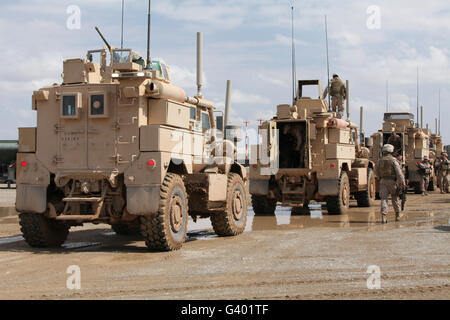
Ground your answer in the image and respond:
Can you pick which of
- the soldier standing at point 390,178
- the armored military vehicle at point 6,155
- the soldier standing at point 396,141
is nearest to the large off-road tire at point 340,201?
the soldier standing at point 390,178

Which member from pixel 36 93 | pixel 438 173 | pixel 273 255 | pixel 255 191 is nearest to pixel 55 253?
pixel 36 93

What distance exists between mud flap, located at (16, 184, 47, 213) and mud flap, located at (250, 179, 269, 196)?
7.31 meters

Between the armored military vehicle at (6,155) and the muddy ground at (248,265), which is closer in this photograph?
the muddy ground at (248,265)

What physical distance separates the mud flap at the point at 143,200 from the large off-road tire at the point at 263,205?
24.7 ft

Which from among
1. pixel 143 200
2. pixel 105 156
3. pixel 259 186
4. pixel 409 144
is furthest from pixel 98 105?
pixel 409 144

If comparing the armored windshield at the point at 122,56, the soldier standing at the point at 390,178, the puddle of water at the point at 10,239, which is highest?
the armored windshield at the point at 122,56

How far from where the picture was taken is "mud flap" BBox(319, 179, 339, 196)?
1573 centimetres

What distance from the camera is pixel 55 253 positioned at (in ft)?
30.9

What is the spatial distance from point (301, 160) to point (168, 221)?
7.49m

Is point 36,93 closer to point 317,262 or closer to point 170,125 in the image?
point 170,125

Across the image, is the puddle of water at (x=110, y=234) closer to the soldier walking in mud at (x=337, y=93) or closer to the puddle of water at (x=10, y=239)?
the puddle of water at (x=10, y=239)

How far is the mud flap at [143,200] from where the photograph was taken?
907 centimetres

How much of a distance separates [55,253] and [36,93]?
242 centimetres
